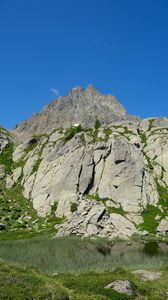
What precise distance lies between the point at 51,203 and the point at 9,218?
21468 mm

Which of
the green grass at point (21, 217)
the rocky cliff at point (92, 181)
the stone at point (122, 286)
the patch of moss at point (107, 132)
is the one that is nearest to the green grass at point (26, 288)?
the stone at point (122, 286)

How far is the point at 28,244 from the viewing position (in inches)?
3477

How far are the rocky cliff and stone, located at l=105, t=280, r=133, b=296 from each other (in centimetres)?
Answer: 7112

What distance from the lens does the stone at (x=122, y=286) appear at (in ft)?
112

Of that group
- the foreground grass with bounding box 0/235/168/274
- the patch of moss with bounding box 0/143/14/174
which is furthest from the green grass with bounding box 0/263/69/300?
the patch of moss with bounding box 0/143/14/174

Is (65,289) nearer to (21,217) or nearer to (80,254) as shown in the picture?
(80,254)

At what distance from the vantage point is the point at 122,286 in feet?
115

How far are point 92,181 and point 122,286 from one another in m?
115

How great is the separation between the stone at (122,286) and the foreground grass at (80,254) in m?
18.3

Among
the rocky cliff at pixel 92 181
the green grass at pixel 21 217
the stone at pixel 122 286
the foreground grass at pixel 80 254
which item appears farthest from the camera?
the rocky cliff at pixel 92 181

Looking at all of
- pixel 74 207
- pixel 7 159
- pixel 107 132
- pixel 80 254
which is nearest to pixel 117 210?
pixel 74 207

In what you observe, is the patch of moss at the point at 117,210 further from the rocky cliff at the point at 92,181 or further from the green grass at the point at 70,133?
the green grass at the point at 70,133

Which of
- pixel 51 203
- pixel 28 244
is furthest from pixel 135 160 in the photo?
pixel 28 244

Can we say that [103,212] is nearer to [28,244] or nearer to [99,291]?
[28,244]
